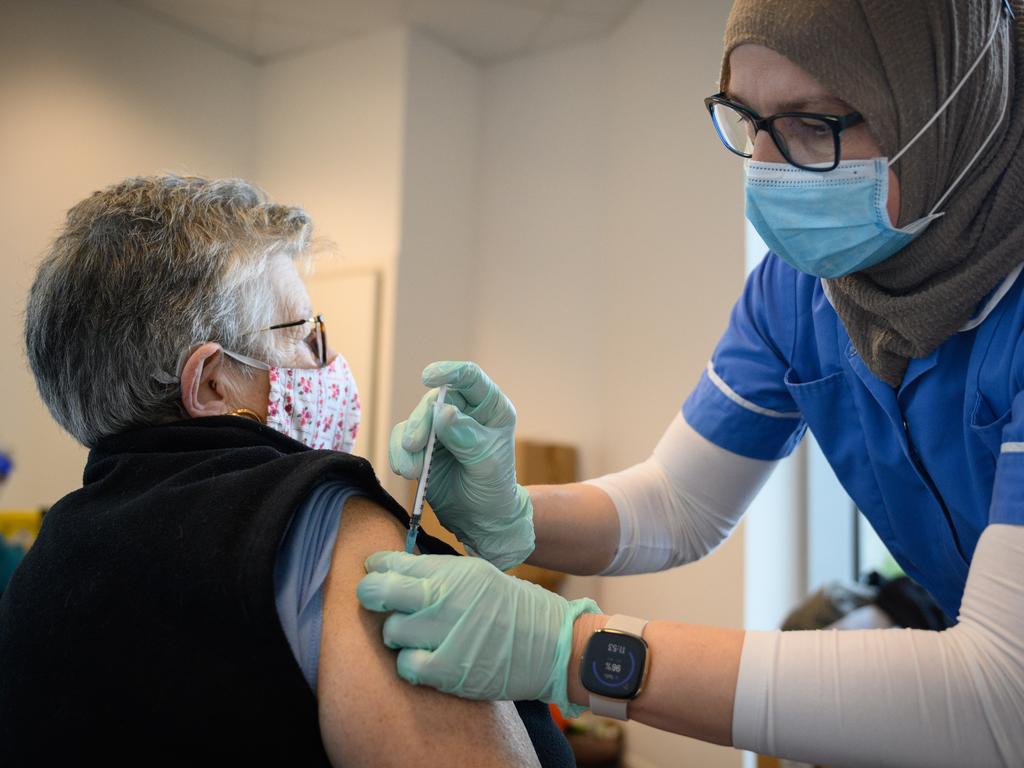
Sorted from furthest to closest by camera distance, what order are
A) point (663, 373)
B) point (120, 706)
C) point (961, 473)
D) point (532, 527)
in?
1. point (663, 373)
2. point (532, 527)
3. point (961, 473)
4. point (120, 706)

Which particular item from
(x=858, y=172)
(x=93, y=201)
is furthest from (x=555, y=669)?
(x=93, y=201)

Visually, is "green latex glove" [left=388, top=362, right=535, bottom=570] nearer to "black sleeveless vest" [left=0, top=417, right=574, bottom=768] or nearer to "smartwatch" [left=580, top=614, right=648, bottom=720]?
"black sleeveless vest" [left=0, top=417, right=574, bottom=768]

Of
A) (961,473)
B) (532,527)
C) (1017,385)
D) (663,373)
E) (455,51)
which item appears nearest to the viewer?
(1017,385)

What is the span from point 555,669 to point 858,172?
717 millimetres

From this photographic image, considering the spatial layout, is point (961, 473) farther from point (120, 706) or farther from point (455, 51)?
point (455, 51)

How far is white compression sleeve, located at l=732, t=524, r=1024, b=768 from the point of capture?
853mm

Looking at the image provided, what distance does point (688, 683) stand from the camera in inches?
35.6

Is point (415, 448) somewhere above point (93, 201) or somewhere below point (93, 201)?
below

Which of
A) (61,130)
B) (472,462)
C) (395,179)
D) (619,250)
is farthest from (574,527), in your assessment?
(61,130)

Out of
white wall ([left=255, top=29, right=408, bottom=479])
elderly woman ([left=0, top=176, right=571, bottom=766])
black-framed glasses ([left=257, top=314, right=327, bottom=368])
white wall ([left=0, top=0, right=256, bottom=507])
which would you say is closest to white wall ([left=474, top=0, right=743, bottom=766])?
white wall ([left=255, top=29, right=408, bottom=479])

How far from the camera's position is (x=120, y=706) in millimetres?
864

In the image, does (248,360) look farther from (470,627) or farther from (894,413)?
(894,413)

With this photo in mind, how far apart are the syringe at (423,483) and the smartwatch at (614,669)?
226mm

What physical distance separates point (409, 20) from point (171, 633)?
147 inches
